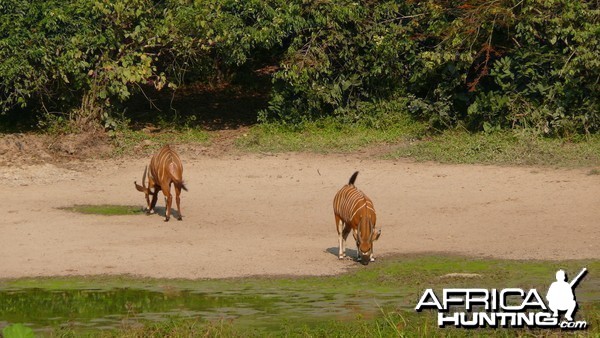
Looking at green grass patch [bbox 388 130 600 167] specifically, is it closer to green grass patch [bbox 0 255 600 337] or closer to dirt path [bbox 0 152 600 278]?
dirt path [bbox 0 152 600 278]

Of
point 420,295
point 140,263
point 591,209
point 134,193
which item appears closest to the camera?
point 420,295

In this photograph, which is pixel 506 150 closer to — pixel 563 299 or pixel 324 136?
pixel 324 136

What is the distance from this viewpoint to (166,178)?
56.1 ft

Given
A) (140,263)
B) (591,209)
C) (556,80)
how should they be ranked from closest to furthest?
(140,263) → (591,209) → (556,80)

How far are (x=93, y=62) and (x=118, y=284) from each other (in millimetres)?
9386

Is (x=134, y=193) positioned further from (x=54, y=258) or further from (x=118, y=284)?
(x=118, y=284)

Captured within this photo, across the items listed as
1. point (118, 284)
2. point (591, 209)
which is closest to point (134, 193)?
point (118, 284)

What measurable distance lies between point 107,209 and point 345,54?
21.0 ft

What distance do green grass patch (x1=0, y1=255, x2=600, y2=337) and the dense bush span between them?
7.33 metres

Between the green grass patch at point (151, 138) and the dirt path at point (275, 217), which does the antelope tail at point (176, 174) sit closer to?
the dirt path at point (275, 217)

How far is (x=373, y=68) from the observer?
22391 millimetres
